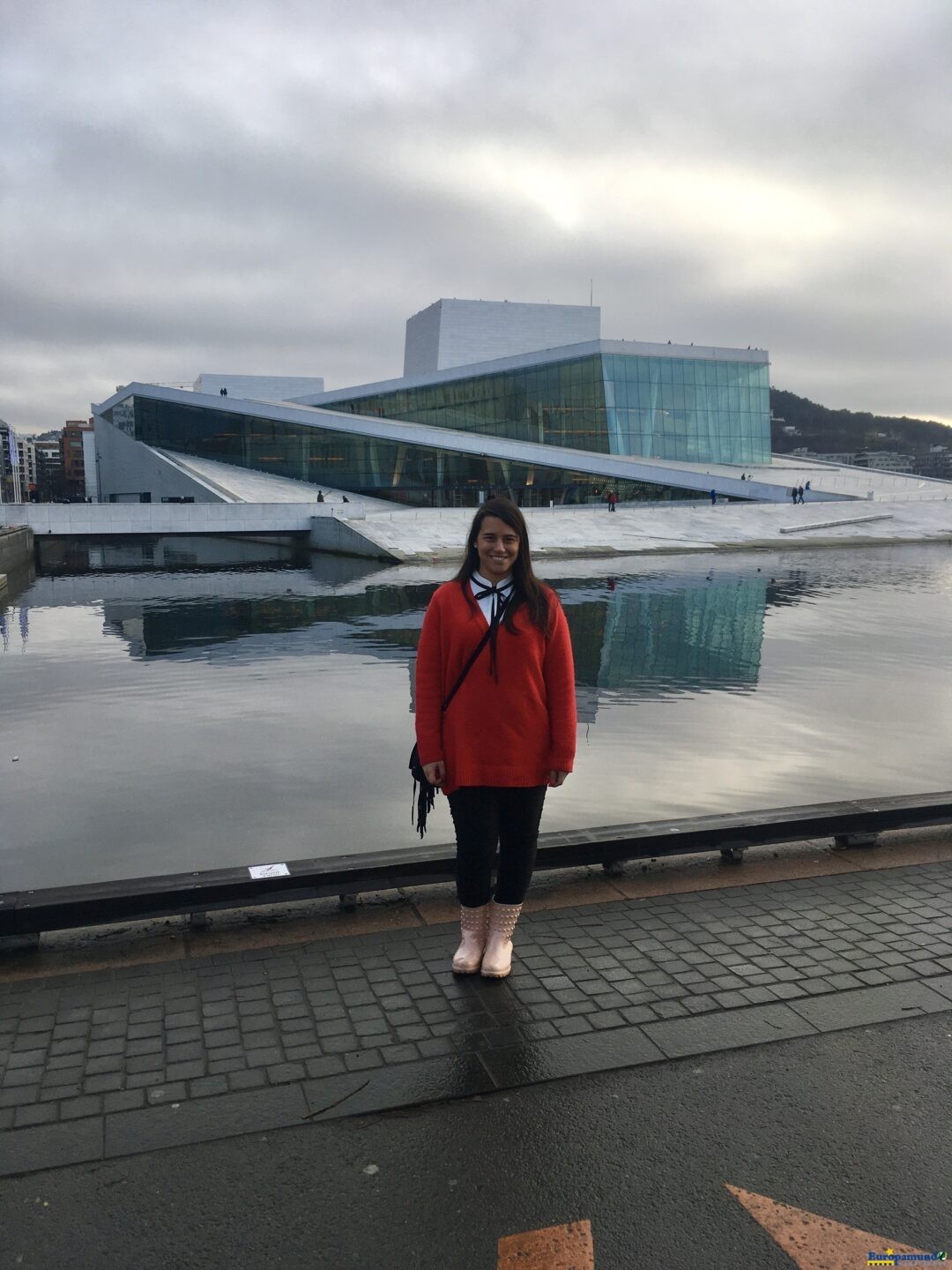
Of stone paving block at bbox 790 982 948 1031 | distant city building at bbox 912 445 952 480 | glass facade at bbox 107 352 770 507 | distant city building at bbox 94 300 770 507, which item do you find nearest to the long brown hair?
stone paving block at bbox 790 982 948 1031

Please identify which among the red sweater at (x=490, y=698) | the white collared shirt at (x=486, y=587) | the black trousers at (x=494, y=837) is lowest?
the black trousers at (x=494, y=837)

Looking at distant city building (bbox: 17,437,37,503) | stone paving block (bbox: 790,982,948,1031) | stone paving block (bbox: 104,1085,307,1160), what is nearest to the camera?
stone paving block (bbox: 104,1085,307,1160)

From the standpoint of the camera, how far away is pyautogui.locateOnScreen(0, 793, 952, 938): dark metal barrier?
4.08m

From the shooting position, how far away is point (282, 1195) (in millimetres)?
2672

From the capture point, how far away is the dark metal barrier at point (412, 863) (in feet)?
13.4

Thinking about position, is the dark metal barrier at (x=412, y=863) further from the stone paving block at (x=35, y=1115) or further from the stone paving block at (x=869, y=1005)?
the stone paving block at (x=869, y=1005)

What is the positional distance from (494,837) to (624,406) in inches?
2094

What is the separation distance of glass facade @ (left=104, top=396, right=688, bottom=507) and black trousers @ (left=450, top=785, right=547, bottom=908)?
45.7 m

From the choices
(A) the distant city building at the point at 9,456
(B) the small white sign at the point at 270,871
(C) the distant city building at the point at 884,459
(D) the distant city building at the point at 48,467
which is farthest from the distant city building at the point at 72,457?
(B) the small white sign at the point at 270,871

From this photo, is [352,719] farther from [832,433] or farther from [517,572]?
[832,433]

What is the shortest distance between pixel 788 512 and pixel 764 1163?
39856mm

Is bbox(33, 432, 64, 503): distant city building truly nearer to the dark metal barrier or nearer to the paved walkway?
the dark metal barrier

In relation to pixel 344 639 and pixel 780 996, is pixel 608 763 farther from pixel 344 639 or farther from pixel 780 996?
pixel 344 639

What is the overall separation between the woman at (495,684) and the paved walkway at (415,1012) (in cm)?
39
